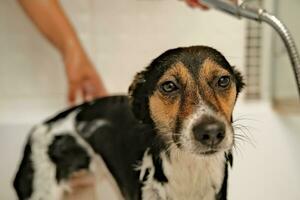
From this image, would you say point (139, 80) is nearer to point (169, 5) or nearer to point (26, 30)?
A: point (169, 5)

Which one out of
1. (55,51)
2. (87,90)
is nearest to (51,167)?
(87,90)

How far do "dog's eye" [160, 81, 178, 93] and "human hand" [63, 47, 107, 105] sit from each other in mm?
442

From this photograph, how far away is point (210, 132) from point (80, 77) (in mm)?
529

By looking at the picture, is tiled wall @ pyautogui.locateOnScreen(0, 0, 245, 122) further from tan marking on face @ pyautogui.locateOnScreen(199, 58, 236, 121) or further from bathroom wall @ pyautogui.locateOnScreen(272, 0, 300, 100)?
tan marking on face @ pyautogui.locateOnScreen(199, 58, 236, 121)

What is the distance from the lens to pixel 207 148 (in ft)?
0.92

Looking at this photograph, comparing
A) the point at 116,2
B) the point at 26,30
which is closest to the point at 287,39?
the point at 116,2

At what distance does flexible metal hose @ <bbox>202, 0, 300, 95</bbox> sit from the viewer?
0.41 m

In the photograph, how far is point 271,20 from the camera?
0.41 metres

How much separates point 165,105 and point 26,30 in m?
0.70

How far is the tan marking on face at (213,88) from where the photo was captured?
0.28 meters

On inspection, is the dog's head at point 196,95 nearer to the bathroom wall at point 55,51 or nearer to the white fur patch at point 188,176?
the white fur patch at point 188,176

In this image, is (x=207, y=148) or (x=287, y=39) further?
(x=287, y=39)

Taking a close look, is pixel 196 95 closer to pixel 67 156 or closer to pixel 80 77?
pixel 67 156

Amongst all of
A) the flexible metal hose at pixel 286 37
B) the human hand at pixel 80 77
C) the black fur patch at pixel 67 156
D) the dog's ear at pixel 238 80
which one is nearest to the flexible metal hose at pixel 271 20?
the flexible metal hose at pixel 286 37
